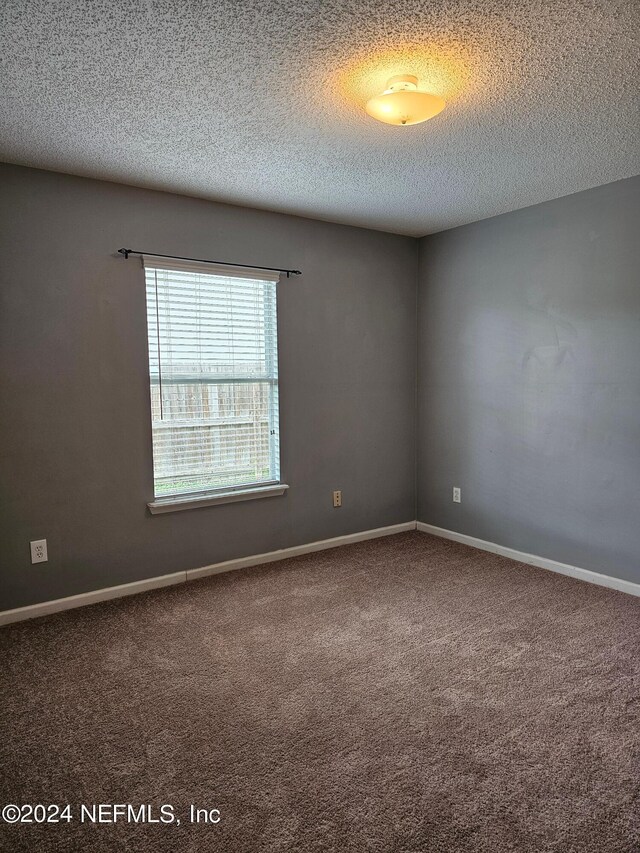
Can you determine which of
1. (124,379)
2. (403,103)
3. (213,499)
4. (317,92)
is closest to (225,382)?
(124,379)

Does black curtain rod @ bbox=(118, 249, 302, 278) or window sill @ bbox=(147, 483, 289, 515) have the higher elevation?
black curtain rod @ bbox=(118, 249, 302, 278)

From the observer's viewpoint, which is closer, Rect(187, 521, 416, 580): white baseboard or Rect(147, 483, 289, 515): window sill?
Rect(147, 483, 289, 515): window sill

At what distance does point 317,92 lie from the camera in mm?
2068

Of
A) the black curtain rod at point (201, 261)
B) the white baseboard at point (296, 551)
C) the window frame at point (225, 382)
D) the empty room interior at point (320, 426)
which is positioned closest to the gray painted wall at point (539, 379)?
the empty room interior at point (320, 426)

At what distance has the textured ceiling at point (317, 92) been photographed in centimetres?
164

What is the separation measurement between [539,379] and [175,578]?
108 inches

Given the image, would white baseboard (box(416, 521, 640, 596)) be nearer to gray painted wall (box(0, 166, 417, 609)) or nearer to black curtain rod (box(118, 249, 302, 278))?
gray painted wall (box(0, 166, 417, 609))

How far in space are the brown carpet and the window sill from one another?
0.51 m

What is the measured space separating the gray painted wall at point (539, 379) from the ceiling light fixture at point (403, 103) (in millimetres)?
1726

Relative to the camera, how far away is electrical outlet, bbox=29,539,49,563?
2.95 meters

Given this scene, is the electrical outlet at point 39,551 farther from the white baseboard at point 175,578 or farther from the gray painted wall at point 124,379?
the white baseboard at point 175,578

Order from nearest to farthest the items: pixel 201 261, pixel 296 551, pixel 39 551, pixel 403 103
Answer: pixel 403 103
pixel 39 551
pixel 201 261
pixel 296 551

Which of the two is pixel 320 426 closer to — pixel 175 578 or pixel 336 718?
pixel 175 578

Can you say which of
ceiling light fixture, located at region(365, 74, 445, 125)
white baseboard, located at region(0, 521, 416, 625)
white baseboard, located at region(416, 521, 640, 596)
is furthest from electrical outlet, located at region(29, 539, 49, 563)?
white baseboard, located at region(416, 521, 640, 596)
